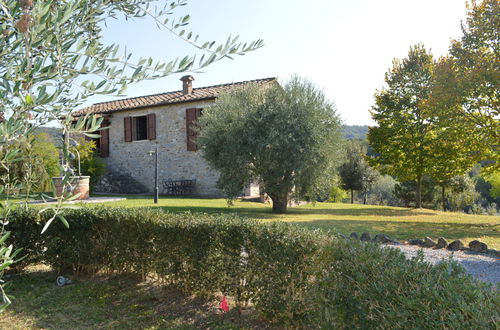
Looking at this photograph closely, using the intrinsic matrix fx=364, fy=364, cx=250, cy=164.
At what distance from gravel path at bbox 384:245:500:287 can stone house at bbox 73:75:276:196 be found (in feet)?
38.6

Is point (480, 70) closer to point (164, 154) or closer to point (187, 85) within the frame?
point (187, 85)

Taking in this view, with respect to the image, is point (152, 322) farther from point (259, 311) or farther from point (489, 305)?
point (489, 305)

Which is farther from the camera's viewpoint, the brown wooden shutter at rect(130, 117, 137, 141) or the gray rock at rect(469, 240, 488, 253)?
the brown wooden shutter at rect(130, 117, 137, 141)

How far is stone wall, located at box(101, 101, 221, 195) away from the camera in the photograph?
19.8m

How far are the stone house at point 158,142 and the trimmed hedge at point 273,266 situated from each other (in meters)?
13.2

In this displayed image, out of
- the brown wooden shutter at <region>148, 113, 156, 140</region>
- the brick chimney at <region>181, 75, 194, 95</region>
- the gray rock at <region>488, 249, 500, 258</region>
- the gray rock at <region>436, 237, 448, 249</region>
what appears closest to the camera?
the gray rock at <region>488, 249, 500, 258</region>

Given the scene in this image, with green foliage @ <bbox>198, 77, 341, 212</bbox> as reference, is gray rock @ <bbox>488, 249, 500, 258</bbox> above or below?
below

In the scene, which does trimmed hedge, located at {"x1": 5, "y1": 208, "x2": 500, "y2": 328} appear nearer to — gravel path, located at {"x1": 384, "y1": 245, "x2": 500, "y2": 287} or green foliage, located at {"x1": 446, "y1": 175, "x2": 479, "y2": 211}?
gravel path, located at {"x1": 384, "y1": 245, "x2": 500, "y2": 287}

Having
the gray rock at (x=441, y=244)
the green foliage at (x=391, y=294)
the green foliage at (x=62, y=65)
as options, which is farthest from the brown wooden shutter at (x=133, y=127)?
the green foliage at (x=62, y=65)

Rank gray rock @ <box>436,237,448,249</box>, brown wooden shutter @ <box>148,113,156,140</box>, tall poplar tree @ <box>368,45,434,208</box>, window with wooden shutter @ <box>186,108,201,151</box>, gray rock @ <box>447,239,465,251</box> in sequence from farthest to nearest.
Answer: brown wooden shutter @ <box>148,113,156,140</box>, window with wooden shutter @ <box>186,108,201,151</box>, tall poplar tree @ <box>368,45,434,208</box>, gray rock @ <box>436,237,448,249</box>, gray rock @ <box>447,239,465,251</box>

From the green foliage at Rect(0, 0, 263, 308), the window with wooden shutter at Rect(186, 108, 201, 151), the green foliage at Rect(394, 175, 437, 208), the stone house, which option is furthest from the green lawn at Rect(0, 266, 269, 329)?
the green foliage at Rect(394, 175, 437, 208)

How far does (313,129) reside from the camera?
1311 centimetres

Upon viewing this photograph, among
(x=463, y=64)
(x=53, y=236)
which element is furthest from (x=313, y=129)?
(x=53, y=236)

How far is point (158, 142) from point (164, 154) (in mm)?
840
